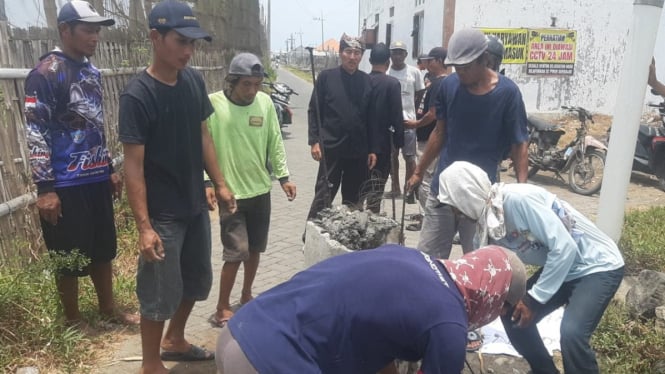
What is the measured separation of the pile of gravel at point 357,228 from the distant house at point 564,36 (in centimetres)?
938

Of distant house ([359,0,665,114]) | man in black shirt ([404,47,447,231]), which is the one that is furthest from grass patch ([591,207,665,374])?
distant house ([359,0,665,114])

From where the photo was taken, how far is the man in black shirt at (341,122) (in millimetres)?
4836

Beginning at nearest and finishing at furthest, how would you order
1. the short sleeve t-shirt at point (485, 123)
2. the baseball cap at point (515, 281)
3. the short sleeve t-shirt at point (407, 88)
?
the baseball cap at point (515, 281)
the short sleeve t-shirt at point (485, 123)
the short sleeve t-shirt at point (407, 88)

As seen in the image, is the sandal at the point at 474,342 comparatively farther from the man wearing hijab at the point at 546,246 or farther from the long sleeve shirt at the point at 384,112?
the long sleeve shirt at the point at 384,112

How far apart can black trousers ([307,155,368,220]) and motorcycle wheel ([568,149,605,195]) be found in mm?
4389

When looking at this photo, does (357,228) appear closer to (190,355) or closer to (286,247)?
(190,355)

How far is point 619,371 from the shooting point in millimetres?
3203

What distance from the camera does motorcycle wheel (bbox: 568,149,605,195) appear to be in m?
8.03

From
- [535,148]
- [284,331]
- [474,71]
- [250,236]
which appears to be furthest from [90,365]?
[535,148]

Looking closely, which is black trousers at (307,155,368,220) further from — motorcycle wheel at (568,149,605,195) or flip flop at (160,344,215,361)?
motorcycle wheel at (568,149,605,195)

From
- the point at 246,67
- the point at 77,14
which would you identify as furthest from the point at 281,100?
the point at 77,14

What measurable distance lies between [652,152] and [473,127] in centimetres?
588

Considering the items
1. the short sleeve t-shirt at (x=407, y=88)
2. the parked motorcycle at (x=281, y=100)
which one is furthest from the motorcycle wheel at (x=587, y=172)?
the parked motorcycle at (x=281, y=100)

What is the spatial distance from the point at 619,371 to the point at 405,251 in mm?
2042
